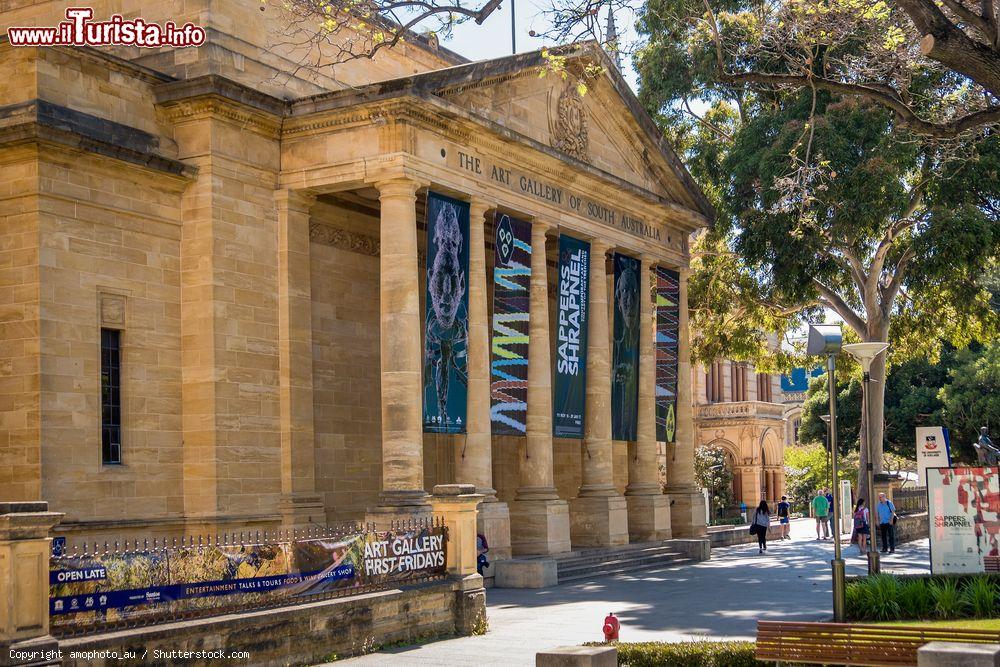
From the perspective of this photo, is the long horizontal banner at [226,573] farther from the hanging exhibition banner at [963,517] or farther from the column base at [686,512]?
the column base at [686,512]

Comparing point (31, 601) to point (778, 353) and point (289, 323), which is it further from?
point (778, 353)

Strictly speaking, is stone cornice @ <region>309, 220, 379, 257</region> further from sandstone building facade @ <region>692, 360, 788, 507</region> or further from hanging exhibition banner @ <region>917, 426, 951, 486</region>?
sandstone building facade @ <region>692, 360, 788, 507</region>

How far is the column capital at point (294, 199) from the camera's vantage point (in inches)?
984

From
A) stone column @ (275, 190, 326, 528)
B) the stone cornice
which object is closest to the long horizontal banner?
stone column @ (275, 190, 326, 528)

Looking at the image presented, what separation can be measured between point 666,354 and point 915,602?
55.8 feet

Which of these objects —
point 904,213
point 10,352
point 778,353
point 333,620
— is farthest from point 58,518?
point 778,353

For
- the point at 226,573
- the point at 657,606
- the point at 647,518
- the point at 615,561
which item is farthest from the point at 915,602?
the point at 647,518

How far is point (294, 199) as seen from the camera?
2516 centimetres

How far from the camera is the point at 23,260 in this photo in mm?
20859

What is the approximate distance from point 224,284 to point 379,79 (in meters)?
8.30

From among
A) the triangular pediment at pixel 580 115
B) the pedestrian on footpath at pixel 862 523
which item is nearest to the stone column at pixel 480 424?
the triangular pediment at pixel 580 115

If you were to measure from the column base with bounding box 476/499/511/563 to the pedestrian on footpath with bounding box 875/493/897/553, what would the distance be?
1264cm

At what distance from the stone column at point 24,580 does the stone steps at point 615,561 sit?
51.4 ft

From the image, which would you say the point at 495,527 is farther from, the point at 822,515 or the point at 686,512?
the point at 822,515
